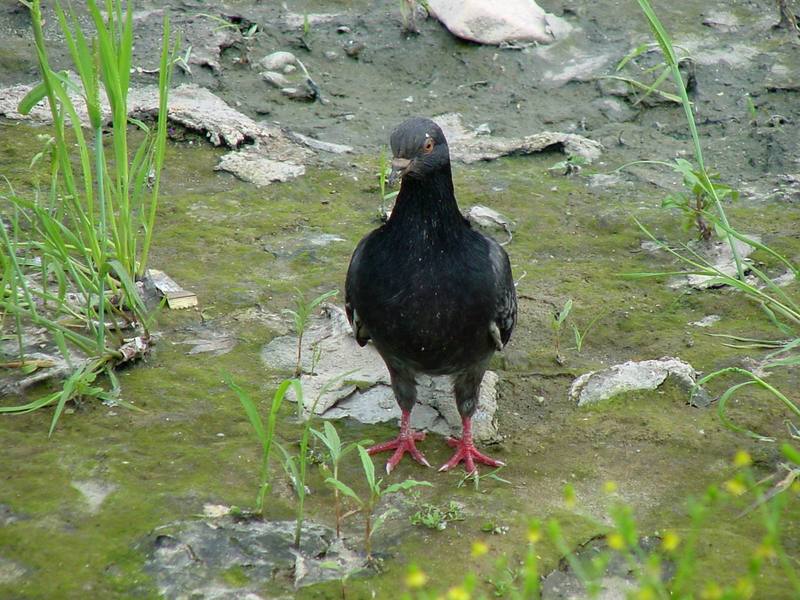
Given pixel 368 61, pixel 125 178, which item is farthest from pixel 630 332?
pixel 368 61

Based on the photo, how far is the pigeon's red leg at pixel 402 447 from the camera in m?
3.79

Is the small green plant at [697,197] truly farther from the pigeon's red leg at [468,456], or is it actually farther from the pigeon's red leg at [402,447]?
the pigeon's red leg at [402,447]

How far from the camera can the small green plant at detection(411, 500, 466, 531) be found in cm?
314

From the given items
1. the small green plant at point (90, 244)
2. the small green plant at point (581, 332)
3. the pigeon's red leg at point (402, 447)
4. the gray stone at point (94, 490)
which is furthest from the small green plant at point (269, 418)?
the small green plant at point (581, 332)

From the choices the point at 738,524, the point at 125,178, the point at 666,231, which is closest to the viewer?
the point at 738,524

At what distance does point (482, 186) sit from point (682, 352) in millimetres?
2027

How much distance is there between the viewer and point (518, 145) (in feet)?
21.1

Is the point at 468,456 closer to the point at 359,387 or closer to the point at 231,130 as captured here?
the point at 359,387

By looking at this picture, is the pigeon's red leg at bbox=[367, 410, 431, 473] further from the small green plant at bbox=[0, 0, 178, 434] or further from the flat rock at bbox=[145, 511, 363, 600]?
the small green plant at bbox=[0, 0, 178, 434]

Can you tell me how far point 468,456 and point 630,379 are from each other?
2.79 ft

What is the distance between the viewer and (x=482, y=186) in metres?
5.94

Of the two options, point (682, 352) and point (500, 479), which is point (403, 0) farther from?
point (500, 479)

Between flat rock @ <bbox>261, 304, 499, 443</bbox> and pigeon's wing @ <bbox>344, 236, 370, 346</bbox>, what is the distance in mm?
152

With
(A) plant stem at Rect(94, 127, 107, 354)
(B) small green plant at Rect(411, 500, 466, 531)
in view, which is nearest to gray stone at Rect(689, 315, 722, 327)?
(B) small green plant at Rect(411, 500, 466, 531)
